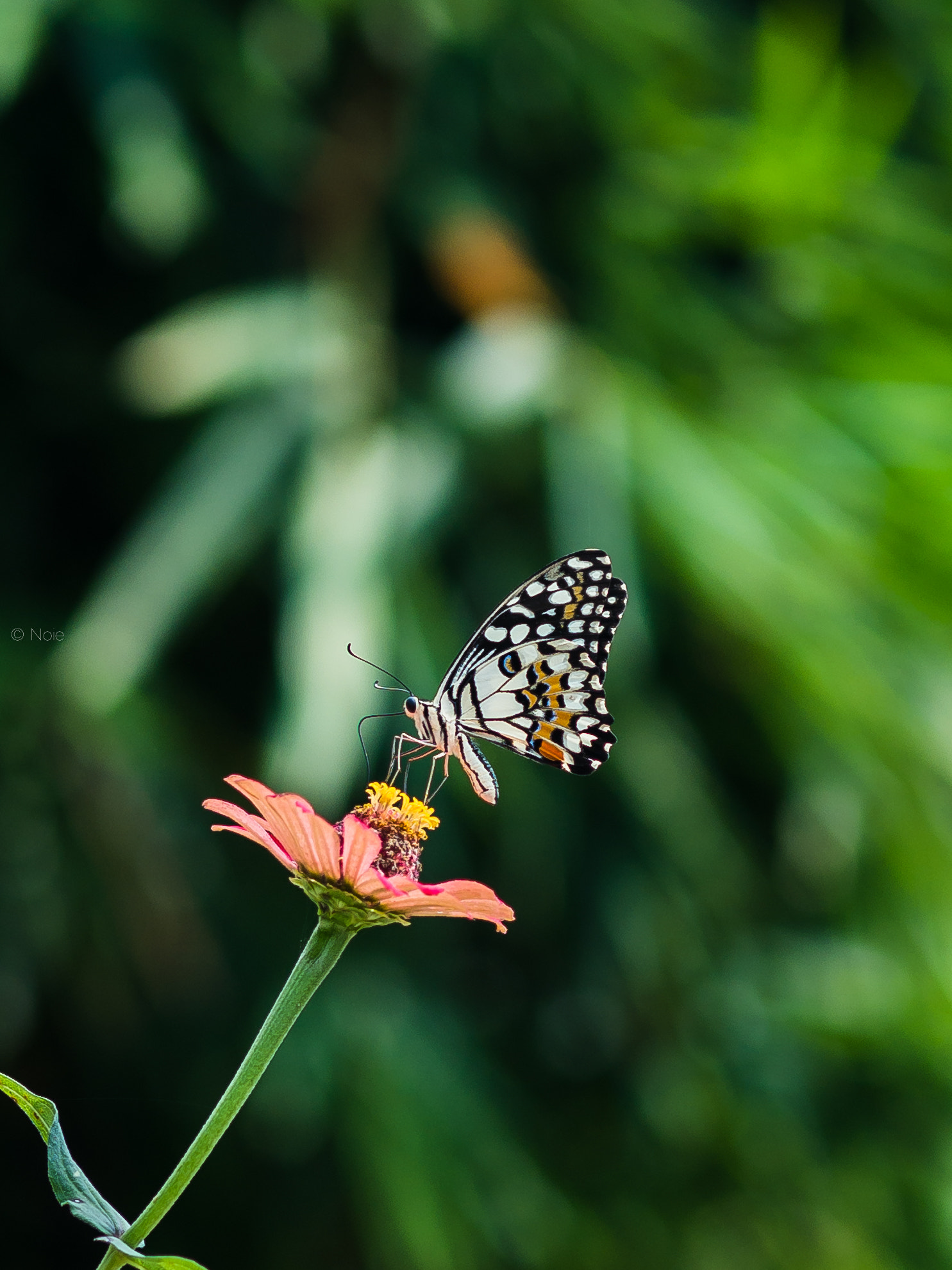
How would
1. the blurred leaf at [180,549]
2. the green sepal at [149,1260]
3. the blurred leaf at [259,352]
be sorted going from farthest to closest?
the blurred leaf at [259,352], the blurred leaf at [180,549], the green sepal at [149,1260]

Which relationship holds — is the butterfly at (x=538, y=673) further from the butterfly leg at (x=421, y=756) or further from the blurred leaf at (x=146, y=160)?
the blurred leaf at (x=146, y=160)

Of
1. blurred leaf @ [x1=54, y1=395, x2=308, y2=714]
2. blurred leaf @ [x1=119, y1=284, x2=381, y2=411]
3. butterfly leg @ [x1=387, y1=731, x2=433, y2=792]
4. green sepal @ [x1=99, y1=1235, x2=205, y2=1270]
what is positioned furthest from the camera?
Answer: blurred leaf @ [x1=119, y1=284, x2=381, y2=411]

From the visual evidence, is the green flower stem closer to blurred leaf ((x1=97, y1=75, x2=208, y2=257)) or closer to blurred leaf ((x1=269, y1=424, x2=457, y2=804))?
blurred leaf ((x1=269, y1=424, x2=457, y2=804))

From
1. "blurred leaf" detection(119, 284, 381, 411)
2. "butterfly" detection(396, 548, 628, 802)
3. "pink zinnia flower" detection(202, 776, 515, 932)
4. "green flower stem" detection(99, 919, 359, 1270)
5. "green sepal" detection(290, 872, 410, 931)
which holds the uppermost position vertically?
"blurred leaf" detection(119, 284, 381, 411)

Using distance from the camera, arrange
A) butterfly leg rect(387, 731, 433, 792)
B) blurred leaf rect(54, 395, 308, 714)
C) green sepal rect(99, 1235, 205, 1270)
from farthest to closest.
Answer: blurred leaf rect(54, 395, 308, 714) < butterfly leg rect(387, 731, 433, 792) < green sepal rect(99, 1235, 205, 1270)

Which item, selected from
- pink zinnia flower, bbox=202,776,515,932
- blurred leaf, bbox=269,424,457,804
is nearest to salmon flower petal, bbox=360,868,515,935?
pink zinnia flower, bbox=202,776,515,932

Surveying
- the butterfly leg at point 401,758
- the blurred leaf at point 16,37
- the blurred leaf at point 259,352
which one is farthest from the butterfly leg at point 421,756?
the blurred leaf at point 16,37

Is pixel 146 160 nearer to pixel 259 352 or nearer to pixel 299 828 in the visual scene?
pixel 259 352
